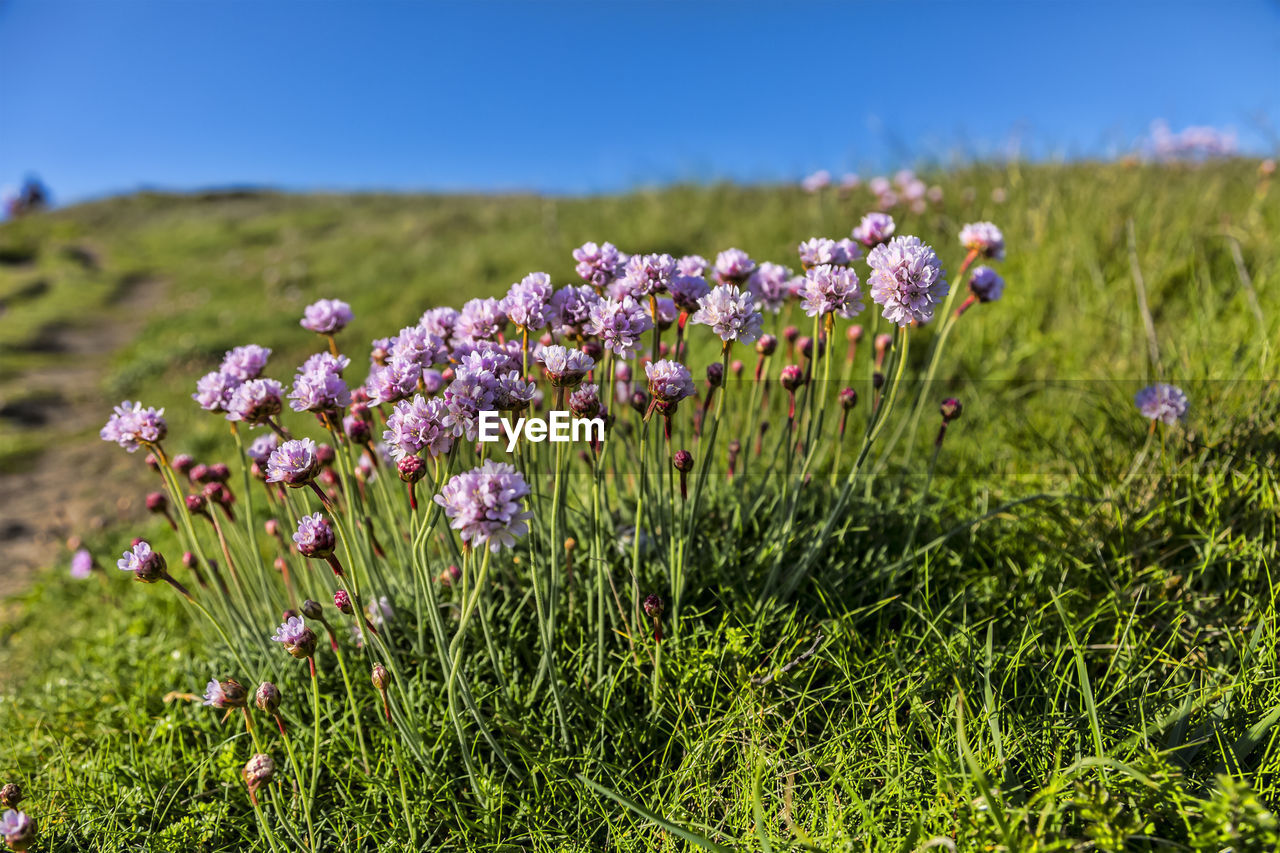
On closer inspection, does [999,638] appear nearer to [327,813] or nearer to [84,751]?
[327,813]

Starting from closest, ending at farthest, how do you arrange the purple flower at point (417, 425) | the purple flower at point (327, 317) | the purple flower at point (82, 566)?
the purple flower at point (417, 425) → the purple flower at point (327, 317) → the purple flower at point (82, 566)

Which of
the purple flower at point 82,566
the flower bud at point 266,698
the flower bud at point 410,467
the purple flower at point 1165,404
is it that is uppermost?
the flower bud at point 410,467

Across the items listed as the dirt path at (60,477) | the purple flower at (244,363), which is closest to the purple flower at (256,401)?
the purple flower at (244,363)

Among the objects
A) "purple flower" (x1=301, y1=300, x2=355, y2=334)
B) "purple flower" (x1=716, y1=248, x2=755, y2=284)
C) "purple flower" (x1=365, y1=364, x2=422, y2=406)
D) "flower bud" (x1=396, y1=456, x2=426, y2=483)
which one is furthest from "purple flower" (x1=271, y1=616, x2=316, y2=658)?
"purple flower" (x1=716, y1=248, x2=755, y2=284)

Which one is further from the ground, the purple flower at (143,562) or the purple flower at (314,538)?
the purple flower at (314,538)

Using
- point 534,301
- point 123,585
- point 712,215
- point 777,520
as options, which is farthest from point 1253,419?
point 712,215

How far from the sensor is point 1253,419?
2.45m

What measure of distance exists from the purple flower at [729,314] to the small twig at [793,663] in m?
0.88

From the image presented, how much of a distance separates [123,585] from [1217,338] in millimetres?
5808

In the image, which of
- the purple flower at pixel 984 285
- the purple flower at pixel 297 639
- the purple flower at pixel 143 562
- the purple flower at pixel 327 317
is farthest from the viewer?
the purple flower at pixel 984 285

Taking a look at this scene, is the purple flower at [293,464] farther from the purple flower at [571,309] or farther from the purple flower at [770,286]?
the purple flower at [770,286]

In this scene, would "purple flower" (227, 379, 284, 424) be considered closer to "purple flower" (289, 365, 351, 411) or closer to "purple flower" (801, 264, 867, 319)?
"purple flower" (289, 365, 351, 411)

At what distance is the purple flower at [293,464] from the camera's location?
1506 millimetres

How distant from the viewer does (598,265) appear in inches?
78.3
